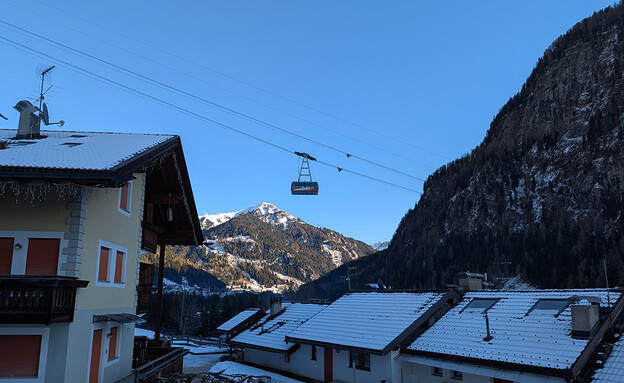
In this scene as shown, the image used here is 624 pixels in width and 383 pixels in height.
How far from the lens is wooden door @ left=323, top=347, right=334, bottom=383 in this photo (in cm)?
2809

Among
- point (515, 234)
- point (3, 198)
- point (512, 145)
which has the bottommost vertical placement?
point (3, 198)

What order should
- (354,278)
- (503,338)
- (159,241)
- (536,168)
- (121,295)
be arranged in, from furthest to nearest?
1. (354,278)
2. (536,168)
3. (159,241)
4. (503,338)
5. (121,295)

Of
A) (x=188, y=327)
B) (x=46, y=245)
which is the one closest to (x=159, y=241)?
(x=46, y=245)

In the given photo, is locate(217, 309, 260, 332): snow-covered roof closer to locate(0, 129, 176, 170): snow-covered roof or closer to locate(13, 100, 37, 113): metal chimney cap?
locate(0, 129, 176, 170): snow-covered roof

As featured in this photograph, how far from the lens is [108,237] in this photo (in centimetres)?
1625

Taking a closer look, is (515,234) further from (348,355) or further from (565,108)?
(348,355)

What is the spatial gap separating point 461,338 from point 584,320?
220 inches

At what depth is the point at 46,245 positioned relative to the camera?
1385 cm

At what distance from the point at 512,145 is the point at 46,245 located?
150m

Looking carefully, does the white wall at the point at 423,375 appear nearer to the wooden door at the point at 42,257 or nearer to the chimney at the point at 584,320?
the chimney at the point at 584,320

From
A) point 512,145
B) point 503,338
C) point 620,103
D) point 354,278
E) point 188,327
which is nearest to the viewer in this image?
point 503,338

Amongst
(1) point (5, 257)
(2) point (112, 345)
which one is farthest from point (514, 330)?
(1) point (5, 257)

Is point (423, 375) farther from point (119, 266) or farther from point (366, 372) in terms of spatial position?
point (119, 266)

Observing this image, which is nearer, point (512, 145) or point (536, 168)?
point (536, 168)
